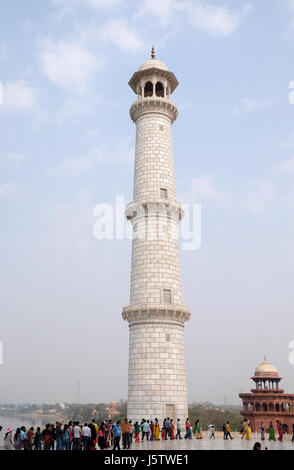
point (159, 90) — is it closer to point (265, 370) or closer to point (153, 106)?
point (153, 106)

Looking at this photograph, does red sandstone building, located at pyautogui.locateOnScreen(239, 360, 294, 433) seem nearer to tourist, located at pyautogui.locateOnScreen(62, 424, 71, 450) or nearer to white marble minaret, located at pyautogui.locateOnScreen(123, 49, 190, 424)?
white marble minaret, located at pyautogui.locateOnScreen(123, 49, 190, 424)

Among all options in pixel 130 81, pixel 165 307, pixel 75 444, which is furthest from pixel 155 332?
pixel 130 81

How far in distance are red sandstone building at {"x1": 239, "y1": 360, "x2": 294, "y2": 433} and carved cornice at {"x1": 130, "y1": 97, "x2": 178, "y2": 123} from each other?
37585 mm

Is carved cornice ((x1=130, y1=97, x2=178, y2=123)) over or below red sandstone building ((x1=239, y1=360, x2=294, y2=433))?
over

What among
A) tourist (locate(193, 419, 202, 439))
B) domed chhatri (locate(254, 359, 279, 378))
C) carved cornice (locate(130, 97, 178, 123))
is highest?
carved cornice (locate(130, 97, 178, 123))

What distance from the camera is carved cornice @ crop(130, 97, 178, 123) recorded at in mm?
36531

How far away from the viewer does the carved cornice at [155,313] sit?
104 feet

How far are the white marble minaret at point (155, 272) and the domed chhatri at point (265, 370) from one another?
31.4 meters

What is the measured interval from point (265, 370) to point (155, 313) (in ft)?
112

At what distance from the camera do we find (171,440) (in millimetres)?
27047

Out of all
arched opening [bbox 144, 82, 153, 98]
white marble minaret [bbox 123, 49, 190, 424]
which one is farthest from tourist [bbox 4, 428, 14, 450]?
arched opening [bbox 144, 82, 153, 98]
